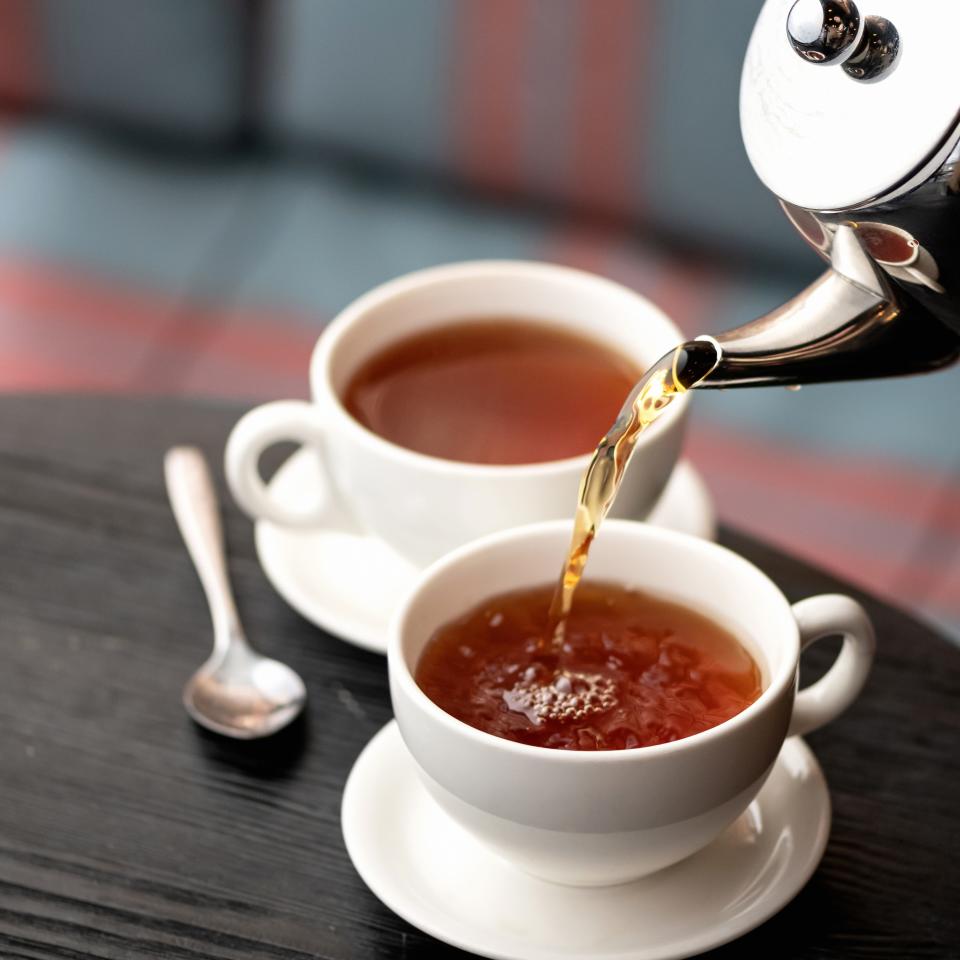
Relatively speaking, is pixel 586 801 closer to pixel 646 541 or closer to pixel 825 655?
pixel 646 541

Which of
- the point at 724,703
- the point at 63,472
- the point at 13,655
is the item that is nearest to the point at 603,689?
the point at 724,703

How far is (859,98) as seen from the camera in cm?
66

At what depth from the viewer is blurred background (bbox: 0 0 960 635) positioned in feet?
5.10

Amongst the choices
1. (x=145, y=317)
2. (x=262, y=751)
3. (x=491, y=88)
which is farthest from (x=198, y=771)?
(x=491, y=88)

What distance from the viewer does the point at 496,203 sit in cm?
184

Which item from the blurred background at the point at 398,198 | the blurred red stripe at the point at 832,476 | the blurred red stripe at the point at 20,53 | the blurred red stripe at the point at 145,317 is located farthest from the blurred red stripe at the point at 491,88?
the blurred red stripe at the point at 20,53

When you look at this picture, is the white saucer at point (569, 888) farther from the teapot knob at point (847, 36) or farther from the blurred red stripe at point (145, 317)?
the blurred red stripe at point (145, 317)

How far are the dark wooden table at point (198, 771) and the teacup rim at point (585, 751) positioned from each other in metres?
0.14

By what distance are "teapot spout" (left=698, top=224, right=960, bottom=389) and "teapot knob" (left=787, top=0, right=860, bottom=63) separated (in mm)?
101

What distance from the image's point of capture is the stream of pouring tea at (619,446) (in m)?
0.74

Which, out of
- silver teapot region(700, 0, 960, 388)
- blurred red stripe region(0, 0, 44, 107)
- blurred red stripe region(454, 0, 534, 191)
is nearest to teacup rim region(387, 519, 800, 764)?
silver teapot region(700, 0, 960, 388)

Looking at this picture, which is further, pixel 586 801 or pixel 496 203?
pixel 496 203

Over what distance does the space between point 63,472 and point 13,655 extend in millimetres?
189

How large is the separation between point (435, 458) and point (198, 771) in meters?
0.26
